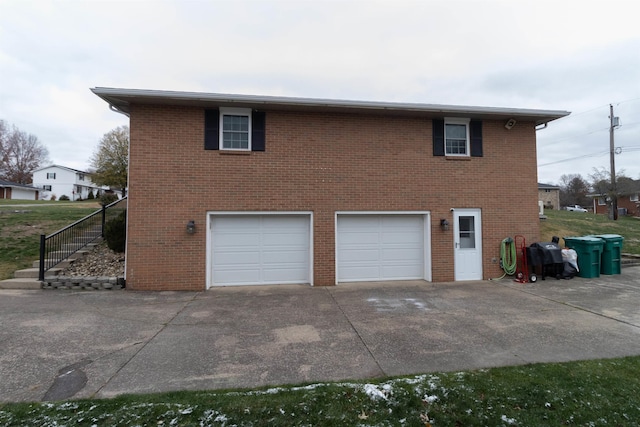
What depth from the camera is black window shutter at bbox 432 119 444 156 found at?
8.95 meters

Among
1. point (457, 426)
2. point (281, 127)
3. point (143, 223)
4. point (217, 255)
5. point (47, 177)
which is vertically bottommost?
point (457, 426)

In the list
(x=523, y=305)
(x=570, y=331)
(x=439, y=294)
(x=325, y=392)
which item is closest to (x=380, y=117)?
(x=439, y=294)

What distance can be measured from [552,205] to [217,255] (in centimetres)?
4979

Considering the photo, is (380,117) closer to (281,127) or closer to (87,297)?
(281,127)

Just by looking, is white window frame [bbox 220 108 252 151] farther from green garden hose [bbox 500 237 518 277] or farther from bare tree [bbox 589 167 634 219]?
bare tree [bbox 589 167 634 219]

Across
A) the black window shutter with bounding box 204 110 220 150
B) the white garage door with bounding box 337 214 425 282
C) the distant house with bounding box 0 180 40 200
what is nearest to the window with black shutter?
the black window shutter with bounding box 204 110 220 150

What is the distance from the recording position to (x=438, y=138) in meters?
8.97

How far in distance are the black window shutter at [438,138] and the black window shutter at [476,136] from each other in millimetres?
931

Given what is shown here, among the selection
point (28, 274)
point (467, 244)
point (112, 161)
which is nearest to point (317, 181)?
point (467, 244)

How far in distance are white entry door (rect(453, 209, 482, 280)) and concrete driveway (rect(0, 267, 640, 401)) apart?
1276mm

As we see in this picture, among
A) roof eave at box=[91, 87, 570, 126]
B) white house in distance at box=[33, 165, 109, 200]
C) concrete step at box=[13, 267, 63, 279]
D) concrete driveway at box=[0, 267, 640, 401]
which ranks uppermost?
white house in distance at box=[33, 165, 109, 200]

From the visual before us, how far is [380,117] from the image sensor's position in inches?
346

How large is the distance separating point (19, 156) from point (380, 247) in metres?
63.1

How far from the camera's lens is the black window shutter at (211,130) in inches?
319
